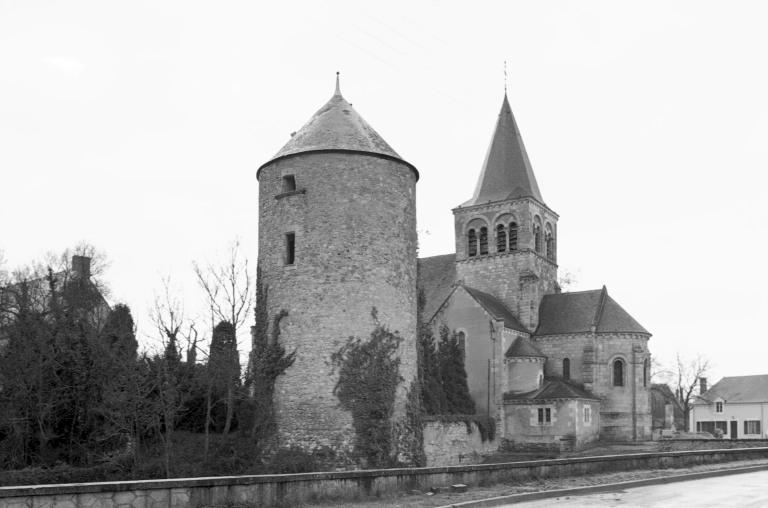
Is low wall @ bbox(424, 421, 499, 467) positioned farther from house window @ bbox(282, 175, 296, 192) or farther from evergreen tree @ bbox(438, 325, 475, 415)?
house window @ bbox(282, 175, 296, 192)

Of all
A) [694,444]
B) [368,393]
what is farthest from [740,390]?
[368,393]

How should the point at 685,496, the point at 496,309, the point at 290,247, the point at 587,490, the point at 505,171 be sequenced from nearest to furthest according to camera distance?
1. the point at 685,496
2. the point at 587,490
3. the point at 290,247
4. the point at 496,309
5. the point at 505,171

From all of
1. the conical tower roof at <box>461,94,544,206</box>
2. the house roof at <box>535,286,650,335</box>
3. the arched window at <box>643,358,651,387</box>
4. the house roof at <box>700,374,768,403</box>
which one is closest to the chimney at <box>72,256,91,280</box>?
the conical tower roof at <box>461,94,544,206</box>

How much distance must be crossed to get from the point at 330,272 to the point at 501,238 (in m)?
25.1

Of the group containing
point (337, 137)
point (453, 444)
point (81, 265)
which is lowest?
point (453, 444)

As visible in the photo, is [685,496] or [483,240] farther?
[483,240]

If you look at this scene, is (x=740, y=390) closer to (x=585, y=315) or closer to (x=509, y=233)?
(x=585, y=315)

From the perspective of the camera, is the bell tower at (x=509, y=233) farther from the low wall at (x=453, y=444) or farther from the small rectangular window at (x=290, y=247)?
the small rectangular window at (x=290, y=247)

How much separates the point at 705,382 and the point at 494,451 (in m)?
45.3

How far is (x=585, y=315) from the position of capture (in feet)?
160

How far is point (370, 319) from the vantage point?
2933 cm

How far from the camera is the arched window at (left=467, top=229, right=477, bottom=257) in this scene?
53.7 meters

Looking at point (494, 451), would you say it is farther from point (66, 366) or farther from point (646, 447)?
point (66, 366)

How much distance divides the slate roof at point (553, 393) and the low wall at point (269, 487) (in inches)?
978
